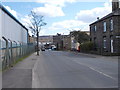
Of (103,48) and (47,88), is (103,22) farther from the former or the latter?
(47,88)

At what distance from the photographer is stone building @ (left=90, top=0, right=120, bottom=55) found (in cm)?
4106

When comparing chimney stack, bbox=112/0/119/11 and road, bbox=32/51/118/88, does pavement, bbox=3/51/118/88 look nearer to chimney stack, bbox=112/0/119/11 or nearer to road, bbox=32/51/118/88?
road, bbox=32/51/118/88

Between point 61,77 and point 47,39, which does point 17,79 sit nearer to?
point 61,77

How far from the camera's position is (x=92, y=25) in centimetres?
5756

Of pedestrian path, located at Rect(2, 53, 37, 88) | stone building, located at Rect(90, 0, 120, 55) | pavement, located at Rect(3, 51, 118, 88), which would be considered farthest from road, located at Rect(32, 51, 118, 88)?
stone building, located at Rect(90, 0, 120, 55)

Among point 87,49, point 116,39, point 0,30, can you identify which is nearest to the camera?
point 0,30

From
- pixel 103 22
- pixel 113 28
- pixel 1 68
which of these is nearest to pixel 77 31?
pixel 103 22

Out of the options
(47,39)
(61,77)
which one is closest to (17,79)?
(61,77)

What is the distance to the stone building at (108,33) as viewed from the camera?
4106 centimetres

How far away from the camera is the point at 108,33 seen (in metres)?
44.6

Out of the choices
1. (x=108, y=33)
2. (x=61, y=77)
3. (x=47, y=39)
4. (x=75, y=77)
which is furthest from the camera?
(x=47, y=39)

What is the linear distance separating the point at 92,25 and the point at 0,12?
34.4 m

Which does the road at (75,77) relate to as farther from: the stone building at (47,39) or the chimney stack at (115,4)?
the stone building at (47,39)

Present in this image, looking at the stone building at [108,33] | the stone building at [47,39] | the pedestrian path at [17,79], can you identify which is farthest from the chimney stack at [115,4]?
the stone building at [47,39]
